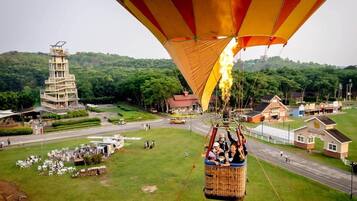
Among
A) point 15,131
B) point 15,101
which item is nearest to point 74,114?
point 15,131

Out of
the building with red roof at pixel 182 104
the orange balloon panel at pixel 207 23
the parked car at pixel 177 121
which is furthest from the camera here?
the building with red roof at pixel 182 104

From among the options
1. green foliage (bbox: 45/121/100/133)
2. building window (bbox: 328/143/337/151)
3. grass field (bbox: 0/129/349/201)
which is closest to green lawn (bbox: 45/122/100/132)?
green foliage (bbox: 45/121/100/133)

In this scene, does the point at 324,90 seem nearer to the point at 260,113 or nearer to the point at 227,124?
the point at 260,113

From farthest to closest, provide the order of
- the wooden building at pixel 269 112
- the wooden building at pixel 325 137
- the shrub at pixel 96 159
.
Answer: the wooden building at pixel 269 112, the wooden building at pixel 325 137, the shrub at pixel 96 159

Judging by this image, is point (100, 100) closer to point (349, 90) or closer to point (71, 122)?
point (71, 122)

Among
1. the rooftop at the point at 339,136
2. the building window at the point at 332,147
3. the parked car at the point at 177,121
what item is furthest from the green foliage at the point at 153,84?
the building window at the point at 332,147

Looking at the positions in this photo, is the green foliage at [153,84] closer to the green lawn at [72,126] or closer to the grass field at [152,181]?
the grass field at [152,181]
